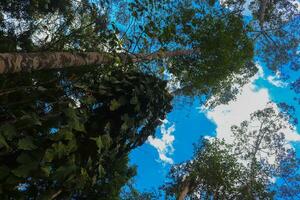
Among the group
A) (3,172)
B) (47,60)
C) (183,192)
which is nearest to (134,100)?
(47,60)

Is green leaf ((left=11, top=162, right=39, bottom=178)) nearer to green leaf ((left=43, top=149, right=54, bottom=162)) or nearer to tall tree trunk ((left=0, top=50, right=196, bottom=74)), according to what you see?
green leaf ((left=43, top=149, right=54, bottom=162))

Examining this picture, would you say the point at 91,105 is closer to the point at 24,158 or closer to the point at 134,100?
the point at 134,100

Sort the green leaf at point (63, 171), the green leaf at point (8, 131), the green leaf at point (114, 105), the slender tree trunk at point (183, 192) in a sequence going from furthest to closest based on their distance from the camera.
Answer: the slender tree trunk at point (183, 192)
the green leaf at point (114, 105)
the green leaf at point (63, 171)
the green leaf at point (8, 131)

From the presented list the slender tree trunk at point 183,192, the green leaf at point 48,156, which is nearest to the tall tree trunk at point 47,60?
the green leaf at point 48,156

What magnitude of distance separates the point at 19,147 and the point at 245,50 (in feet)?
21.3

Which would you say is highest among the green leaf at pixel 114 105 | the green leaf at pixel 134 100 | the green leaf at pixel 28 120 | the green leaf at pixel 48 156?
the green leaf at pixel 134 100

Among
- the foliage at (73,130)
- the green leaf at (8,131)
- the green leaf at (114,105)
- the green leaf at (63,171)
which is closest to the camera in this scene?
the green leaf at (8,131)

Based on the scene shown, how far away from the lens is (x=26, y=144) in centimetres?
316

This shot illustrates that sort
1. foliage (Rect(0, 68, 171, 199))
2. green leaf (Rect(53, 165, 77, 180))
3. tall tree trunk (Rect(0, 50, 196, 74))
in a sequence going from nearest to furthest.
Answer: foliage (Rect(0, 68, 171, 199)) < green leaf (Rect(53, 165, 77, 180)) < tall tree trunk (Rect(0, 50, 196, 74))

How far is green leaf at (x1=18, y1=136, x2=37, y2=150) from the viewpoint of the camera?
10.3 feet

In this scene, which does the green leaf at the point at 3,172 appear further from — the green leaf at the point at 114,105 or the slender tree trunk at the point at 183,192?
the slender tree trunk at the point at 183,192

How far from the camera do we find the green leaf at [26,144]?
3.13 m

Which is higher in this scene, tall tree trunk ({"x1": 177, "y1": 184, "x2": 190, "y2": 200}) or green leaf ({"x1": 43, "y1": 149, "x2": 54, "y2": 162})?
tall tree trunk ({"x1": 177, "y1": 184, "x2": 190, "y2": 200})

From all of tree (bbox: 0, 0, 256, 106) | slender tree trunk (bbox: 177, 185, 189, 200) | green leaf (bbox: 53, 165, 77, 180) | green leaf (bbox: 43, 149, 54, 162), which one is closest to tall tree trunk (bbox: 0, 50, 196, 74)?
tree (bbox: 0, 0, 256, 106)
